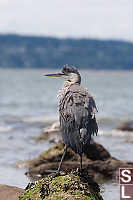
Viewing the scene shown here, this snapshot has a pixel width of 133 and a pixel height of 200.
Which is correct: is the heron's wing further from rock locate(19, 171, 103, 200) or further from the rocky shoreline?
the rocky shoreline

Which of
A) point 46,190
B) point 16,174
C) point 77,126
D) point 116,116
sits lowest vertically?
point 116,116

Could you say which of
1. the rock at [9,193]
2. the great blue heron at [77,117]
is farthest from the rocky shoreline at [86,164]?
the great blue heron at [77,117]

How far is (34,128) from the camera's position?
29.0m

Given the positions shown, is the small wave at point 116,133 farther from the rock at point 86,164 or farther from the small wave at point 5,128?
the rock at point 86,164

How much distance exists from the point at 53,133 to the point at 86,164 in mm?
5846

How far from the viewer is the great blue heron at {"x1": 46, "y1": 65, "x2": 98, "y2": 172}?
7996 mm

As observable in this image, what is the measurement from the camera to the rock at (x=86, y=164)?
45.9ft

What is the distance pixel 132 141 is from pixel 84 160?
8522mm

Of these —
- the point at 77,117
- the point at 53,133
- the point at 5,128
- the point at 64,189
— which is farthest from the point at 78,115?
the point at 5,128

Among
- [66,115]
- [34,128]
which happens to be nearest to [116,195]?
[66,115]

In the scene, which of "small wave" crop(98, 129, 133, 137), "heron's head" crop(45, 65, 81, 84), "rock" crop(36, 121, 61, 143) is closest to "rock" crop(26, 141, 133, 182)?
"rock" crop(36, 121, 61, 143)

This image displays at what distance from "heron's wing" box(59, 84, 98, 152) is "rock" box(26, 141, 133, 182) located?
572 centimetres

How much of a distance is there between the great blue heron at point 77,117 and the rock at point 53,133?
32.8 feet

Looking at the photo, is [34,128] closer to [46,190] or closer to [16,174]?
[16,174]
